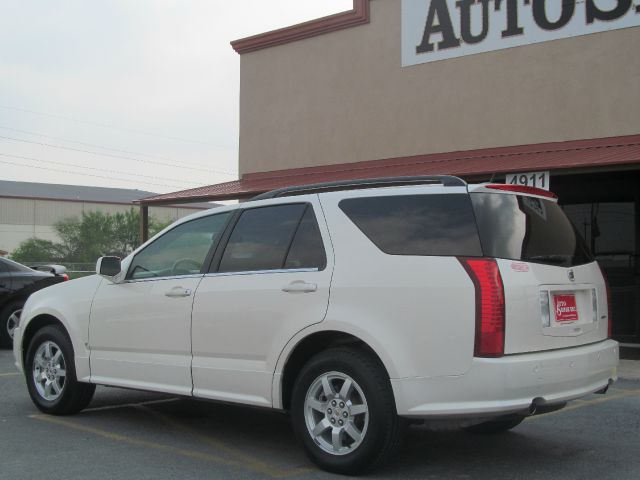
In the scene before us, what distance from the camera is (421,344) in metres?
4.37

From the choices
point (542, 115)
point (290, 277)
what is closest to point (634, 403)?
point (290, 277)

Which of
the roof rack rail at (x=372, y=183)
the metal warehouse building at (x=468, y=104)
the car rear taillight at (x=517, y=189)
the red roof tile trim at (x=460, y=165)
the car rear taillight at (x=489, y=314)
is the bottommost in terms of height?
the car rear taillight at (x=489, y=314)

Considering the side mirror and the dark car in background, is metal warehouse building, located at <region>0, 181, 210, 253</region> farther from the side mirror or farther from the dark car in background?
the side mirror

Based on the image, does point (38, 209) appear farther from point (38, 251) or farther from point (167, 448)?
point (167, 448)

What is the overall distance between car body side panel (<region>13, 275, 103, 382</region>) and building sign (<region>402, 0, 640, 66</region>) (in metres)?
10.1

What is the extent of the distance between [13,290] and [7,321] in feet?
1.68

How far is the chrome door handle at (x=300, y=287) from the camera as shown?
4887 millimetres

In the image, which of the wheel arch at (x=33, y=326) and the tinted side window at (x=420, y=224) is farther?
the wheel arch at (x=33, y=326)

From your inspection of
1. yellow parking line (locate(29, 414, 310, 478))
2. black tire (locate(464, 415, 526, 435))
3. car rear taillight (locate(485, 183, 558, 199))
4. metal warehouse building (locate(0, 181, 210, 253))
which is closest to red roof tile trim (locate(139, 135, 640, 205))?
black tire (locate(464, 415, 526, 435))

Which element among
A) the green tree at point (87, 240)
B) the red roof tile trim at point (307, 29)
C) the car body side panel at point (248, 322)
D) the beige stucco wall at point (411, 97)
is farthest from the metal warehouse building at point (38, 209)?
the car body side panel at point (248, 322)

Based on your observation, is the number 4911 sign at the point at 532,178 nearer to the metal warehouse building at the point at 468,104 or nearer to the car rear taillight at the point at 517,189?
the metal warehouse building at the point at 468,104

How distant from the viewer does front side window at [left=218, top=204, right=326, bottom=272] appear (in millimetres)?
5129

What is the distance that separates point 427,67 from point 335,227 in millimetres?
10966

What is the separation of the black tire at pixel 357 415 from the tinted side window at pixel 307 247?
0.63m
